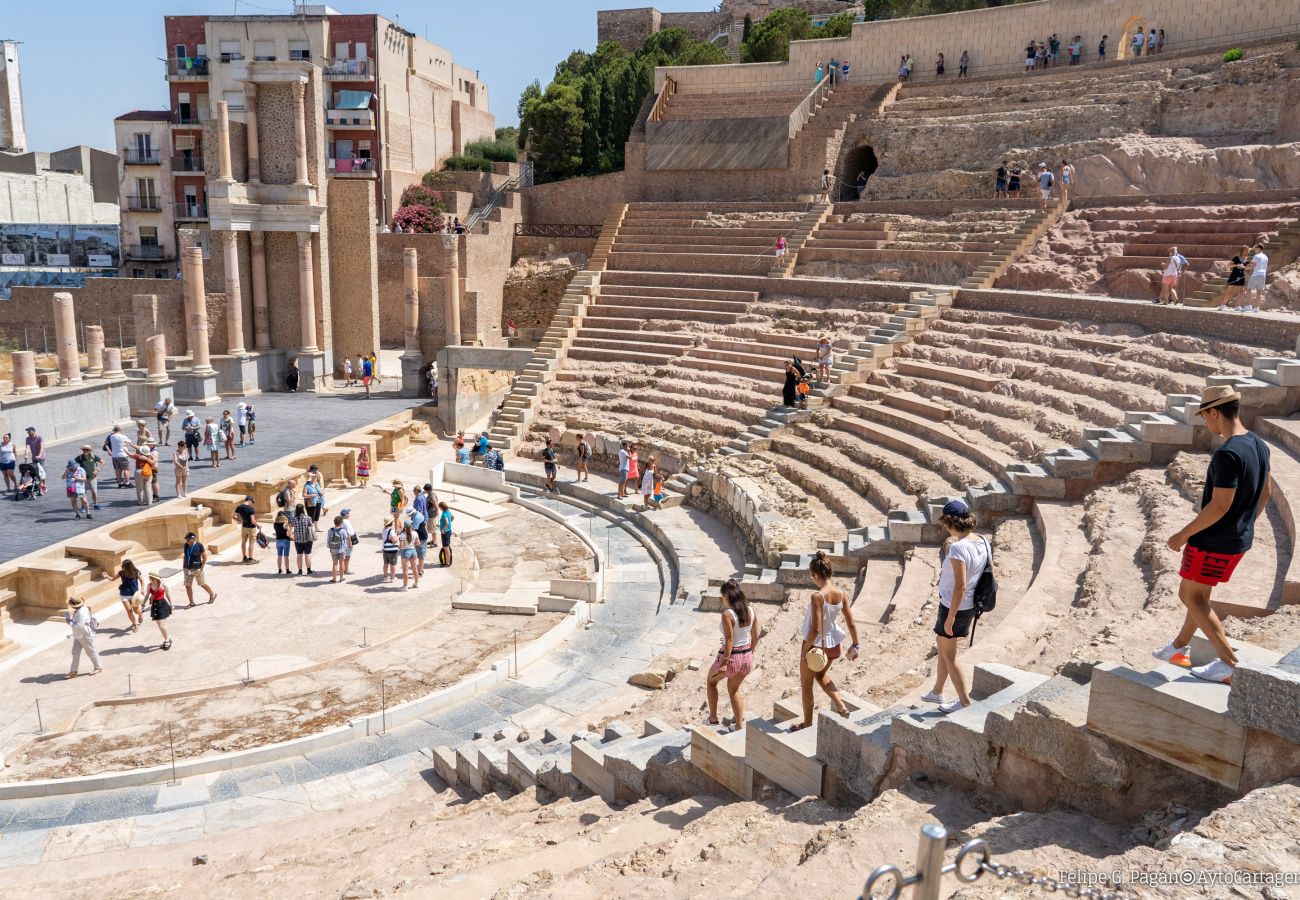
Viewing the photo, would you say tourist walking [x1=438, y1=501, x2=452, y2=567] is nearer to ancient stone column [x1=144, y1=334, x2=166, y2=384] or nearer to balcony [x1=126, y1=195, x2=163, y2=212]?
ancient stone column [x1=144, y1=334, x2=166, y2=384]

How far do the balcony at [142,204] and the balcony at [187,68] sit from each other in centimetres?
563

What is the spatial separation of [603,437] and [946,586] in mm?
16357

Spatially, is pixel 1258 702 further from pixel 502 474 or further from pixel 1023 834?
pixel 502 474

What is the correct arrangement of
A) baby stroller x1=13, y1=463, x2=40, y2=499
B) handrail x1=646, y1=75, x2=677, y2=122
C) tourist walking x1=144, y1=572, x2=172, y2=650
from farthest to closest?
handrail x1=646, y1=75, x2=677, y2=122 < baby stroller x1=13, y1=463, x2=40, y2=499 < tourist walking x1=144, y1=572, x2=172, y2=650

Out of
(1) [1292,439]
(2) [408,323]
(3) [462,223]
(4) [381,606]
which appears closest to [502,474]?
(4) [381,606]

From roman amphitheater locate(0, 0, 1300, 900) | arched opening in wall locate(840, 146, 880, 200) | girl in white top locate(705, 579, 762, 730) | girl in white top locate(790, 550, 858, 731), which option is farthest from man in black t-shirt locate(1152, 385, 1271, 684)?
arched opening in wall locate(840, 146, 880, 200)

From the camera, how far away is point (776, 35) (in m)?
45.4

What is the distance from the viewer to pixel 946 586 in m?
6.17

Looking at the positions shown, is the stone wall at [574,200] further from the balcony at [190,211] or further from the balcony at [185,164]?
the balcony at [185,164]

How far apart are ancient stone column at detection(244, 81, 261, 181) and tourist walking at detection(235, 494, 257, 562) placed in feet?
54.9

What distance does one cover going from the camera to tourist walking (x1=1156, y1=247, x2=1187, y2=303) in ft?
58.9

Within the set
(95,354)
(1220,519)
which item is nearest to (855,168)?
(95,354)

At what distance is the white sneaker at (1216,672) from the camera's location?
475cm

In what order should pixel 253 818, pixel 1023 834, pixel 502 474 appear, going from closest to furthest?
pixel 1023 834, pixel 253 818, pixel 502 474
